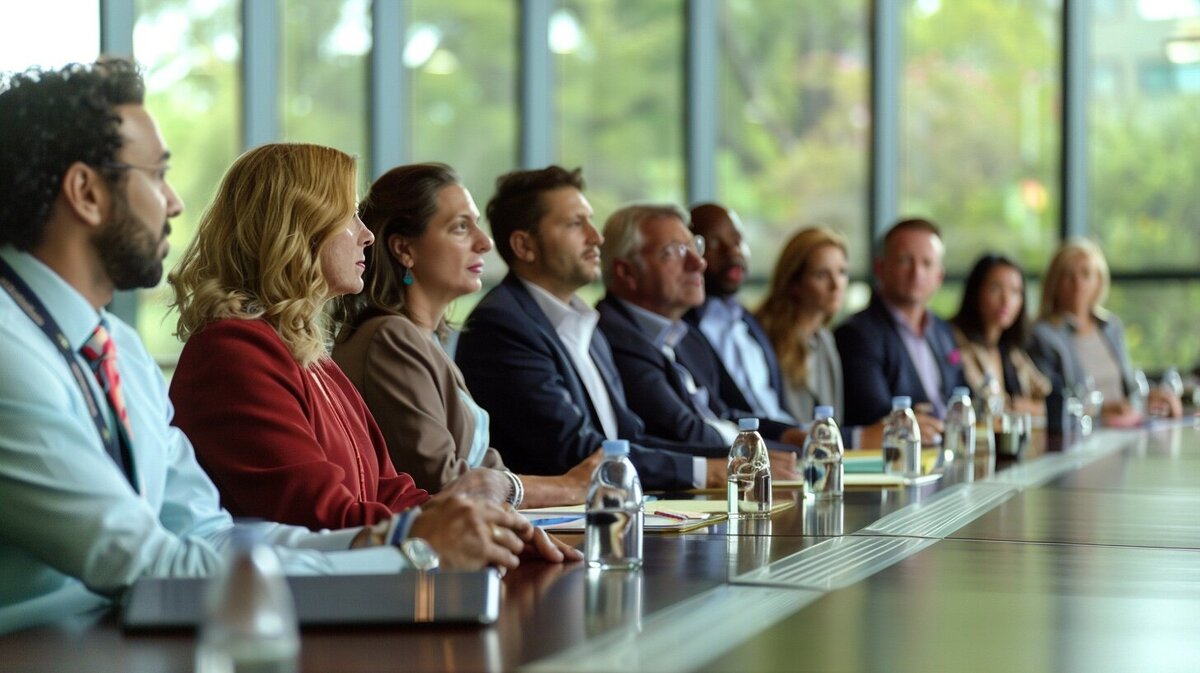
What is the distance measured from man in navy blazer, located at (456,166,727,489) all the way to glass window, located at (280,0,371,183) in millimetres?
2331

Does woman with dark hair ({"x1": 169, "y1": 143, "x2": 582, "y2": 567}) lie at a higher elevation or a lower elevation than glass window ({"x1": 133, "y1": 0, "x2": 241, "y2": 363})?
lower

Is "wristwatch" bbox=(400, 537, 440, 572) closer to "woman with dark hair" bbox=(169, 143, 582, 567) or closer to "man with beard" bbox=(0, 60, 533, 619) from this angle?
"man with beard" bbox=(0, 60, 533, 619)

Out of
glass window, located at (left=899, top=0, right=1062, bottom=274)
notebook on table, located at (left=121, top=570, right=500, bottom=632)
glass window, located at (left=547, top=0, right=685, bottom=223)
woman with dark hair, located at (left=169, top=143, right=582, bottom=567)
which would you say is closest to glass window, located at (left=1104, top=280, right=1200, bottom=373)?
glass window, located at (left=899, top=0, right=1062, bottom=274)

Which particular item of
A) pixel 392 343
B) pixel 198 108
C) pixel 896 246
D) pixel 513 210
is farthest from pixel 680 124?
pixel 392 343

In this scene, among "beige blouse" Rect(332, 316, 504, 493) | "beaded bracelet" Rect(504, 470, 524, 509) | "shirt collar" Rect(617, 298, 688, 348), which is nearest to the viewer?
"beaded bracelet" Rect(504, 470, 524, 509)

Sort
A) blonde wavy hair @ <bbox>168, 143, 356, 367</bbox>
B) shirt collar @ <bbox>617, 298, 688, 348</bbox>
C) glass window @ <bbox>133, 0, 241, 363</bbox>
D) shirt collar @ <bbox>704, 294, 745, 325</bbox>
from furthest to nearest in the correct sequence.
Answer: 1. glass window @ <bbox>133, 0, 241, 363</bbox>
2. shirt collar @ <bbox>704, 294, 745, 325</bbox>
3. shirt collar @ <bbox>617, 298, 688, 348</bbox>
4. blonde wavy hair @ <bbox>168, 143, 356, 367</bbox>

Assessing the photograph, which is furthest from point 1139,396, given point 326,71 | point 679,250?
point 326,71

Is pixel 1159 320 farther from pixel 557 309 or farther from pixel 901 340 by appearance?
pixel 557 309

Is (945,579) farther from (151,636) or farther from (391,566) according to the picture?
(151,636)

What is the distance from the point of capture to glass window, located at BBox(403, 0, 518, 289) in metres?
7.02

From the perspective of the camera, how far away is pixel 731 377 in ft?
15.7

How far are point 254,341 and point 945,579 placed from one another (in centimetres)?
107

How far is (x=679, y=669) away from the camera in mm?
1426

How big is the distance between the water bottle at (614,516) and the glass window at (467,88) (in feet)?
16.1
